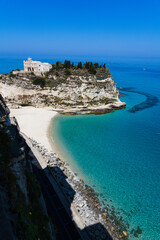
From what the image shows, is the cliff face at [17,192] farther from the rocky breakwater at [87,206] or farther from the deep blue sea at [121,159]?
the deep blue sea at [121,159]

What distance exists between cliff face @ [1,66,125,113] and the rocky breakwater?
27.8 meters

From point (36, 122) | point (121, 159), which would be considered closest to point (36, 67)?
point (36, 122)

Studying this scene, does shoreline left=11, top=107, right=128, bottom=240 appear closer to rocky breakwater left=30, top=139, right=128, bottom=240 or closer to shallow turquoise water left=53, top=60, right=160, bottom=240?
rocky breakwater left=30, top=139, right=128, bottom=240

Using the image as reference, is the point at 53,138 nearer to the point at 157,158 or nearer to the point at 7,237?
the point at 157,158

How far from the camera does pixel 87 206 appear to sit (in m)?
14.2

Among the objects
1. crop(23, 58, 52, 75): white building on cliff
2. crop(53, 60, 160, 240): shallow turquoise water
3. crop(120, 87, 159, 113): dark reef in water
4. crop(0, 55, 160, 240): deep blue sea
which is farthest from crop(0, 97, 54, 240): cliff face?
crop(23, 58, 52, 75): white building on cliff

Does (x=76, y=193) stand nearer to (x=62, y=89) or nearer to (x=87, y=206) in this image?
(x=87, y=206)

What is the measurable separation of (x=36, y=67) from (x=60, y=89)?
41.0 feet

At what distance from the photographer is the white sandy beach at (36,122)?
27.2m

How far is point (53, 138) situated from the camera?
1094 inches

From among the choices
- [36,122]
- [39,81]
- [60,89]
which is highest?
[39,81]

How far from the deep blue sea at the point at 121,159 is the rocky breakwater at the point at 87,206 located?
1020mm

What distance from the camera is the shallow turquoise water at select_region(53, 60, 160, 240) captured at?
15.0 metres

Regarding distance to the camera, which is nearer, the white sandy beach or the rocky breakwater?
the rocky breakwater
